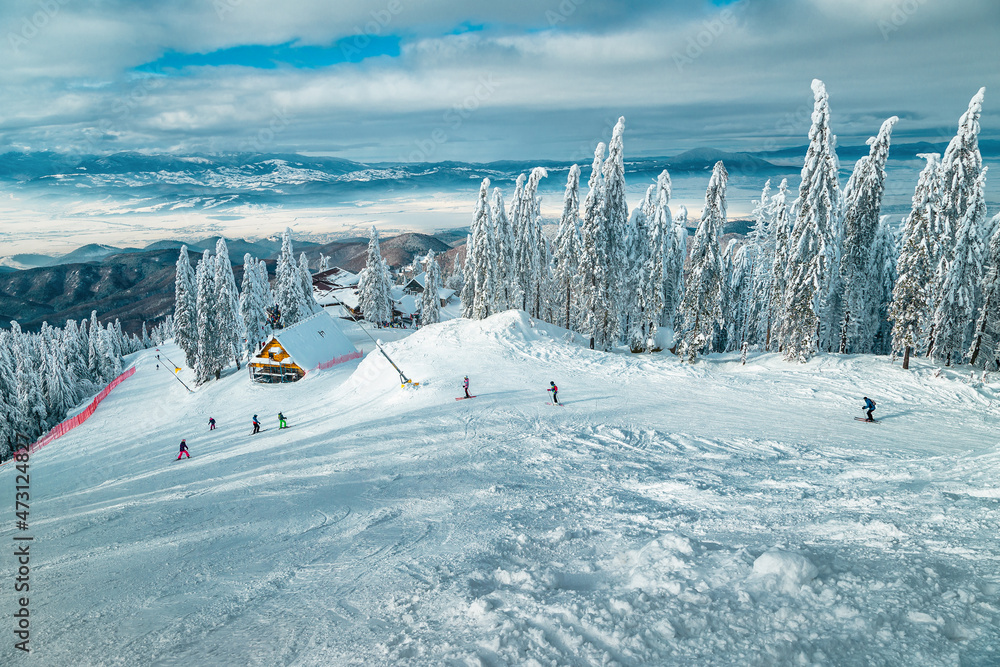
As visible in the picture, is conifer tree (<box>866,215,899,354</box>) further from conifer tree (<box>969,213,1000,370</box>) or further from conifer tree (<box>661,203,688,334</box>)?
conifer tree (<box>661,203,688,334</box>)

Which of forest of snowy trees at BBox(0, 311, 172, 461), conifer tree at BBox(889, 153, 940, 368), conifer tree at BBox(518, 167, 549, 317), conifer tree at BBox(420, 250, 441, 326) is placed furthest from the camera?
conifer tree at BBox(420, 250, 441, 326)

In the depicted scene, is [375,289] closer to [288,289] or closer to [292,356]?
[288,289]

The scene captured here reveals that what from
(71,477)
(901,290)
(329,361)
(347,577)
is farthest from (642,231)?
(71,477)

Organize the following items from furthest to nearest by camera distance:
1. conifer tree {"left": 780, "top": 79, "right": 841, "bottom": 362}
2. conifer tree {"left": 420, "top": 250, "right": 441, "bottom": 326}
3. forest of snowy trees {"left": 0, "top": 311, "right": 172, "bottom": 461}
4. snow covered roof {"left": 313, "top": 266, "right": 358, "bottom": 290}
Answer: snow covered roof {"left": 313, "top": 266, "right": 358, "bottom": 290}, conifer tree {"left": 420, "top": 250, "right": 441, "bottom": 326}, forest of snowy trees {"left": 0, "top": 311, "right": 172, "bottom": 461}, conifer tree {"left": 780, "top": 79, "right": 841, "bottom": 362}

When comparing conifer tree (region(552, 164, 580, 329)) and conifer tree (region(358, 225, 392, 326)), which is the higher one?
conifer tree (region(552, 164, 580, 329))

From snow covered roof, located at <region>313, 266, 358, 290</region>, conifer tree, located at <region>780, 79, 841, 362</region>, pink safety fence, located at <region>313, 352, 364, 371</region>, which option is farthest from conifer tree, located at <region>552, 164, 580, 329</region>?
snow covered roof, located at <region>313, 266, 358, 290</region>

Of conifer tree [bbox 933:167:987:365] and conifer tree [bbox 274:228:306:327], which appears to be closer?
conifer tree [bbox 933:167:987:365]
